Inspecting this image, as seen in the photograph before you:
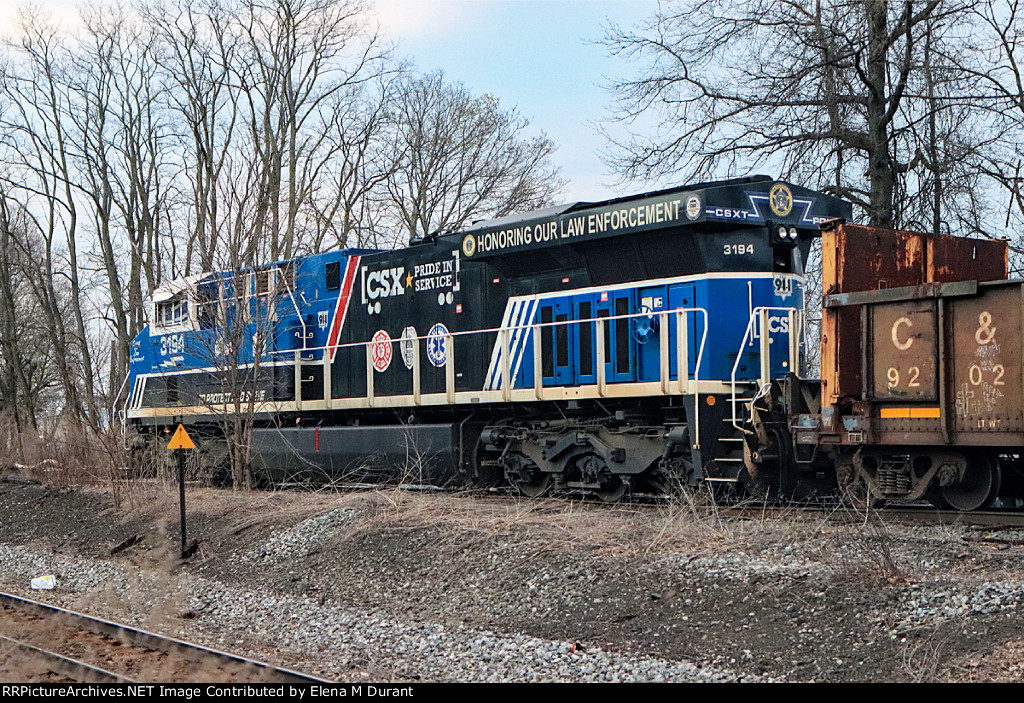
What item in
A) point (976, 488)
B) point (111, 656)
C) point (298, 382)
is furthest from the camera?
point (298, 382)

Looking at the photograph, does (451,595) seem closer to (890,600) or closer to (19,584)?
(890,600)

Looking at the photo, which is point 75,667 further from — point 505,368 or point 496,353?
point 496,353

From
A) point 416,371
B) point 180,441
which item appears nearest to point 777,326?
point 416,371

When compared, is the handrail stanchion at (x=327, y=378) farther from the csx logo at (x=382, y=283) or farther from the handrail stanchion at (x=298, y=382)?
the csx logo at (x=382, y=283)

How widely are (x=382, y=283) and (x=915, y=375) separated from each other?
8321 mm

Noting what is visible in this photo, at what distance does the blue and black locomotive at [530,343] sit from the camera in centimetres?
1202

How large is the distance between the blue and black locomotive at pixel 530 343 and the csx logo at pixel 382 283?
4 centimetres

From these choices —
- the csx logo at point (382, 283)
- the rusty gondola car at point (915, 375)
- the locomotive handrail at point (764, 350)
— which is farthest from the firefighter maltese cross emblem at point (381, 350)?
the rusty gondola car at point (915, 375)

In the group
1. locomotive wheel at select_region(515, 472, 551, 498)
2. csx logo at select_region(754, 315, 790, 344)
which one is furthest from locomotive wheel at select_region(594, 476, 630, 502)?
csx logo at select_region(754, 315, 790, 344)

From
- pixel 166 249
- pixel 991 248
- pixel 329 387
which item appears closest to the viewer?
pixel 991 248

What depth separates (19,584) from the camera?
1196cm

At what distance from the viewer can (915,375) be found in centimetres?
963

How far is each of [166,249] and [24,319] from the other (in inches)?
644

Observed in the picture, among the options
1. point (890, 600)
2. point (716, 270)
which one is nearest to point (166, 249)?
point (716, 270)
